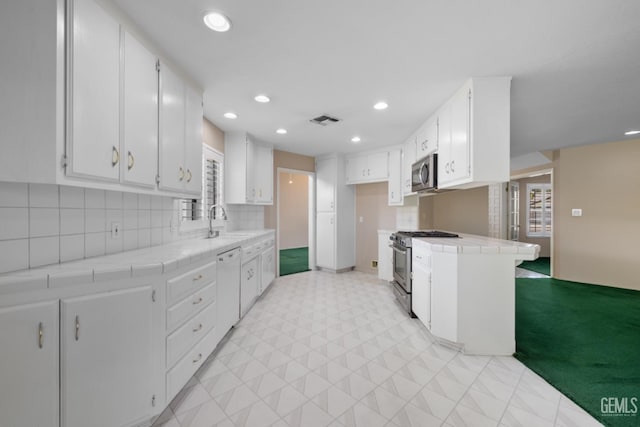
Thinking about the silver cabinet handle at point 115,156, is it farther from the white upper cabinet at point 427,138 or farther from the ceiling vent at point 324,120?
the white upper cabinet at point 427,138

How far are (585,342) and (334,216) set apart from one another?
3.64 meters

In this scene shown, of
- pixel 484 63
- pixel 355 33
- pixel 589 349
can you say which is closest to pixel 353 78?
pixel 355 33

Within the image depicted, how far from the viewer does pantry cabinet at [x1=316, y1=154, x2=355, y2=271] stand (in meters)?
5.03

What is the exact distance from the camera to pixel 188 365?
66.1 inches

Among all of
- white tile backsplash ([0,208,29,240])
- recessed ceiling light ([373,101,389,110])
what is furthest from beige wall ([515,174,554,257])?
white tile backsplash ([0,208,29,240])

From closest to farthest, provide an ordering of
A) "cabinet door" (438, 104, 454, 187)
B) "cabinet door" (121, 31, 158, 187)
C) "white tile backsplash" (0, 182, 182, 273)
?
"white tile backsplash" (0, 182, 182, 273) < "cabinet door" (121, 31, 158, 187) < "cabinet door" (438, 104, 454, 187)

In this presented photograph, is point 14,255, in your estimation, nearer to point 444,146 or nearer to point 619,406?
point 444,146

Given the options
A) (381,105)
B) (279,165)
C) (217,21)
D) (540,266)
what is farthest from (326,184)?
(540,266)

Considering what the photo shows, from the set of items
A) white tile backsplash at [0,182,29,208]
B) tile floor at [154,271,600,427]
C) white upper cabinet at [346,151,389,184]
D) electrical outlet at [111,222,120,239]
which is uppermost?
white upper cabinet at [346,151,389,184]

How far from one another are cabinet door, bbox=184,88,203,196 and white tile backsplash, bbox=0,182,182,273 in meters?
Answer: 0.40

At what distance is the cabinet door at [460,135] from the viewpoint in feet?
7.57

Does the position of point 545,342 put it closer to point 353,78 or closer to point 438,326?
point 438,326

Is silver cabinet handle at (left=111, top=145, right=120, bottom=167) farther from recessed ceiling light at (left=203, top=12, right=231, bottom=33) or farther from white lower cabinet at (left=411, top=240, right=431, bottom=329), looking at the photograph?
white lower cabinet at (left=411, top=240, right=431, bottom=329)

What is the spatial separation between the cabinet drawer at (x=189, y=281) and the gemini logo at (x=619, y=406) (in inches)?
106
